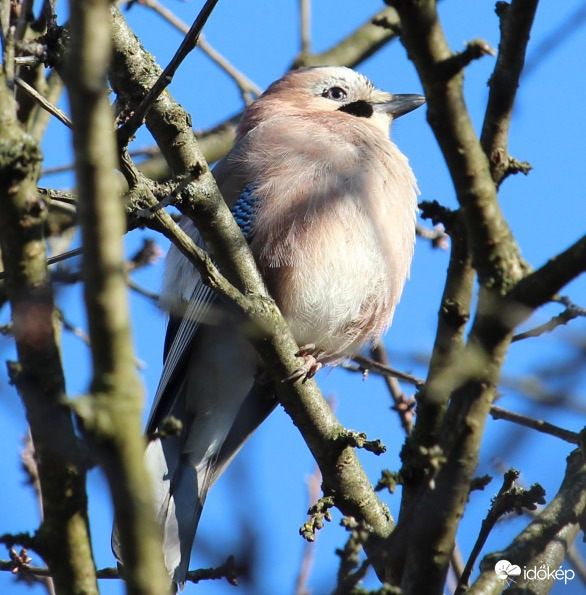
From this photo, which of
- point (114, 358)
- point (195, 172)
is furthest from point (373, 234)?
point (114, 358)

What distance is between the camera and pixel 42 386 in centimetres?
294

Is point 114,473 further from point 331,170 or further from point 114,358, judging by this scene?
point 331,170

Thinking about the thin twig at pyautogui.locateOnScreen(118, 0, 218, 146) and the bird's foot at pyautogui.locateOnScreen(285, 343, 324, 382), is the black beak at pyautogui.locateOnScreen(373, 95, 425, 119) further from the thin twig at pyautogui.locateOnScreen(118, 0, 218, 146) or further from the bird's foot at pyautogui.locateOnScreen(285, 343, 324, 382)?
the thin twig at pyautogui.locateOnScreen(118, 0, 218, 146)

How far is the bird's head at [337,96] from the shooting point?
6918 mm

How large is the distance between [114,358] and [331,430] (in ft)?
7.41

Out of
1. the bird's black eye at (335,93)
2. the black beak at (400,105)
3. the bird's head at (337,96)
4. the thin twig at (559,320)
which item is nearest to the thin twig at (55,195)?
the thin twig at (559,320)

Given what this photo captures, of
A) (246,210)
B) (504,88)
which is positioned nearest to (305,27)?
(246,210)

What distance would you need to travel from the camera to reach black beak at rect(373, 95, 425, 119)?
7113 mm

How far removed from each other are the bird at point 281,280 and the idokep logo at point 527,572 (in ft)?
5.38

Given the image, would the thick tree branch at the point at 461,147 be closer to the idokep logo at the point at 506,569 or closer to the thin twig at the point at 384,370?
the idokep logo at the point at 506,569

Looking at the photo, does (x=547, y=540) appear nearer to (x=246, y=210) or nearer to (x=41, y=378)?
(x=41, y=378)

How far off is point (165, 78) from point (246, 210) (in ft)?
7.05

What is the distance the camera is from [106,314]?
2.31m

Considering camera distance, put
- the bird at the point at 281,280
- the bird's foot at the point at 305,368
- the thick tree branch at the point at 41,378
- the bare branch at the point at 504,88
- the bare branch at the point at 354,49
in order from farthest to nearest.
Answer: the bare branch at the point at 354,49 < the bird at the point at 281,280 < the bird's foot at the point at 305,368 < the bare branch at the point at 504,88 < the thick tree branch at the point at 41,378
